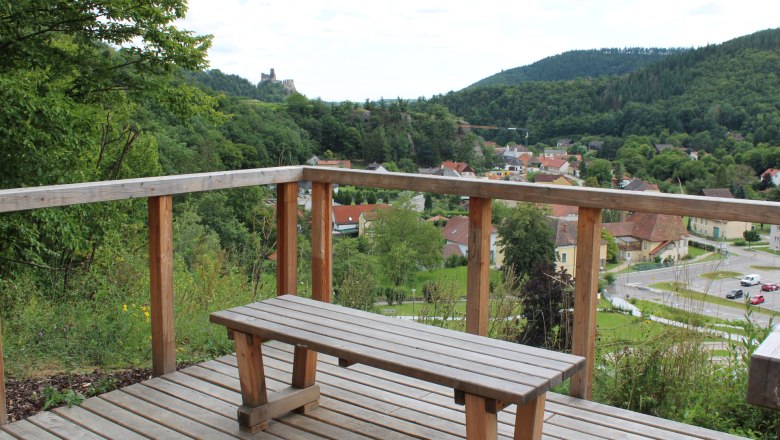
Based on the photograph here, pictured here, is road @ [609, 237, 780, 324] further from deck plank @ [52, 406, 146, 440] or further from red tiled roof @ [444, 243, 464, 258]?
deck plank @ [52, 406, 146, 440]

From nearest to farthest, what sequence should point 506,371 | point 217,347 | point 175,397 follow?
point 506,371
point 175,397
point 217,347

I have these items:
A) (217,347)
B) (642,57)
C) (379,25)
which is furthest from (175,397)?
(642,57)

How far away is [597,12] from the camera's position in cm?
3628

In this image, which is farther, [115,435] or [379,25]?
[379,25]

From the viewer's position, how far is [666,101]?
27.1m

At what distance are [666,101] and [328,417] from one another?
2761 centimetres

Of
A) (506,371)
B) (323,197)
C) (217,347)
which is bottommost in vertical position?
(217,347)

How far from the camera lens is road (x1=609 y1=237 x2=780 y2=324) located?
2990mm

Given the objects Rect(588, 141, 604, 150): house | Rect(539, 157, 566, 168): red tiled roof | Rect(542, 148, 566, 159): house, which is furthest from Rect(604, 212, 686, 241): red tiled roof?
Rect(588, 141, 604, 150): house

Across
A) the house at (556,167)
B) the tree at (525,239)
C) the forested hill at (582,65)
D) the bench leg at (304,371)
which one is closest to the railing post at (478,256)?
the tree at (525,239)

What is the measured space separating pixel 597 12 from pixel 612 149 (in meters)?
15.9

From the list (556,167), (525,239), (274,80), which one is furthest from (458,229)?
(274,80)

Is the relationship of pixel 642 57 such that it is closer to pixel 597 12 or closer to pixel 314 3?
pixel 597 12

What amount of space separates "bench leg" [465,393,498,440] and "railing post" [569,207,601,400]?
3.36 ft
